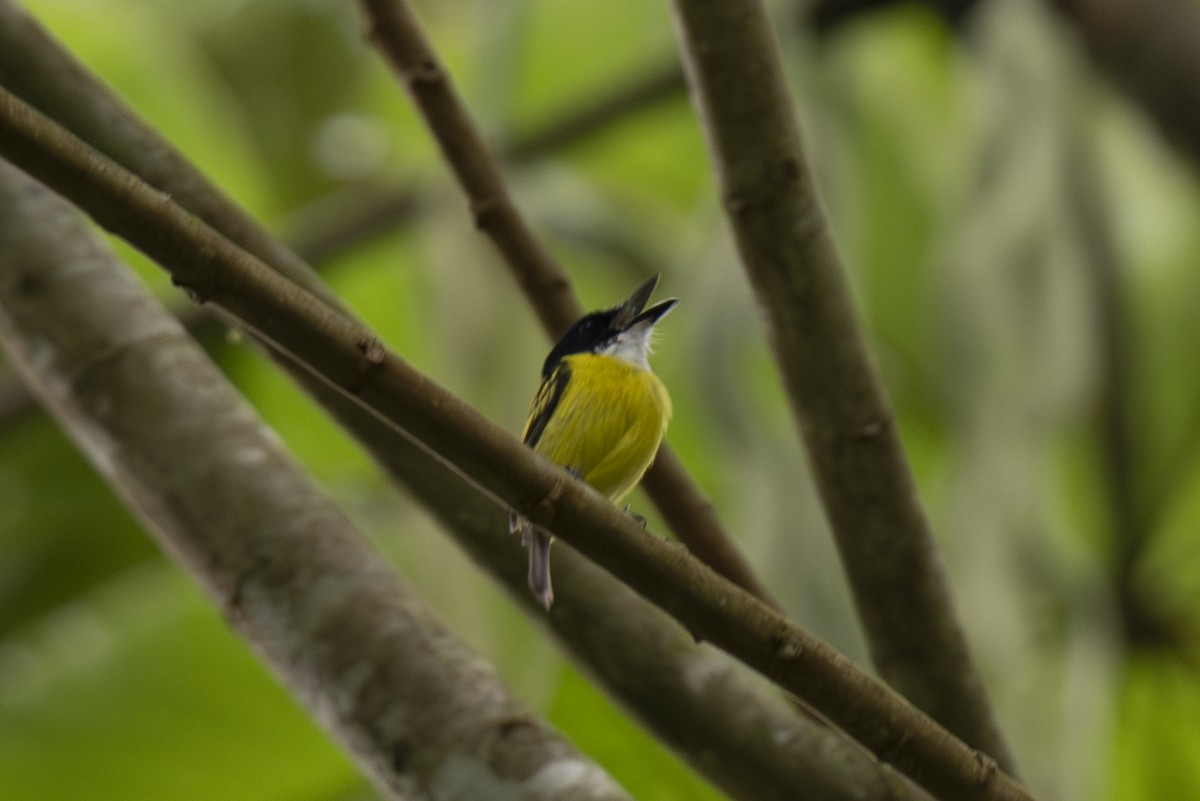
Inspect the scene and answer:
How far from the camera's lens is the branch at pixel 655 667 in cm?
105

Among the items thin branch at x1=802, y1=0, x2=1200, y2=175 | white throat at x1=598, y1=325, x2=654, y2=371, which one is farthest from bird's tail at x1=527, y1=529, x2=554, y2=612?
thin branch at x1=802, y1=0, x2=1200, y2=175

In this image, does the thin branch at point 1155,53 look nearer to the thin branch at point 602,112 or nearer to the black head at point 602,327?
the thin branch at point 602,112

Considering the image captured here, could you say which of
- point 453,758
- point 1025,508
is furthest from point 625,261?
point 453,758

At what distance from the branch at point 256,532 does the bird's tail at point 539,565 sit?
3.5 inches

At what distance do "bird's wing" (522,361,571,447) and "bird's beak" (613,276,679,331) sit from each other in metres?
0.08

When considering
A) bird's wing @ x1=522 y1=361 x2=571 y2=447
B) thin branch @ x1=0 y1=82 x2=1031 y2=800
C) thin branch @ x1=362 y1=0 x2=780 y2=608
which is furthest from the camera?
bird's wing @ x1=522 y1=361 x2=571 y2=447

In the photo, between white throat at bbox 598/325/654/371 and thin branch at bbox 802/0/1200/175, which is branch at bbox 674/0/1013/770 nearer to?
white throat at bbox 598/325/654/371

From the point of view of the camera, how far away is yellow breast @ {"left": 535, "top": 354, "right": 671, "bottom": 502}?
4.11ft

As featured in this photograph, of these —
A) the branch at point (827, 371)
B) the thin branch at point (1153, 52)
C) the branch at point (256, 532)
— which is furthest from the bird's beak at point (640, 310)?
the thin branch at point (1153, 52)

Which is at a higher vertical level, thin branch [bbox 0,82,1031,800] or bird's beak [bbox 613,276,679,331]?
thin branch [bbox 0,82,1031,800]

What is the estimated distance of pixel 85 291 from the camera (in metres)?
1.19

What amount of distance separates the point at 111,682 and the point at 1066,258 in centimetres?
168

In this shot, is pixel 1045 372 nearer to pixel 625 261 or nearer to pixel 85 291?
pixel 625 261

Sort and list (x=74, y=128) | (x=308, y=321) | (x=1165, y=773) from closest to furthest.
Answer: (x=308, y=321) → (x=74, y=128) → (x=1165, y=773)
